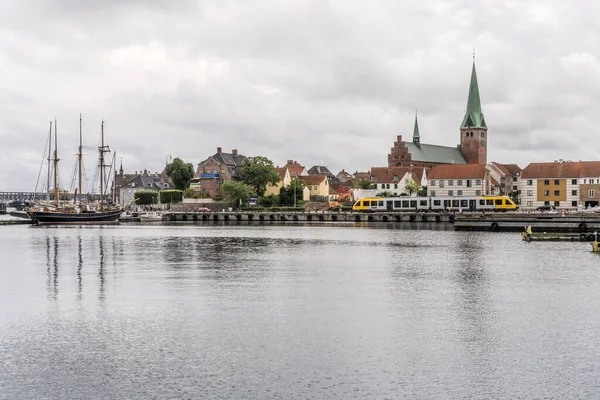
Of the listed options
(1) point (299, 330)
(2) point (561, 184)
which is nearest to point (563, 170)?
(2) point (561, 184)

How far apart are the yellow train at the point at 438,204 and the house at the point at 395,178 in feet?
109

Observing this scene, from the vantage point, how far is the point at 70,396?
57.6 ft

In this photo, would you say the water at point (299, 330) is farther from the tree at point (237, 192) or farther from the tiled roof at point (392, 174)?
the tiled roof at point (392, 174)

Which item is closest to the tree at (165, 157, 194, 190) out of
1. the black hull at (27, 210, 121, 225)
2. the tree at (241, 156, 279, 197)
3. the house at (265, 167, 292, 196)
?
the house at (265, 167, 292, 196)

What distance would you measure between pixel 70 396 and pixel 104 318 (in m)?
10.0

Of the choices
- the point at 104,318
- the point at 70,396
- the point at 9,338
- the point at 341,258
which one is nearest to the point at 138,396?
the point at 70,396

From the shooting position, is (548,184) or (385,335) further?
(548,184)

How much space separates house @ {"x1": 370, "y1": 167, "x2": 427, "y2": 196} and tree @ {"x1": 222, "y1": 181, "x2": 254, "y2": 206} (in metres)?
37.2

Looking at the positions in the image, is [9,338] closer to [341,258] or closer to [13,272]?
[13,272]

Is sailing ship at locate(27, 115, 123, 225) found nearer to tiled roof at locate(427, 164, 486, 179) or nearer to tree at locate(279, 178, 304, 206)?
tree at locate(279, 178, 304, 206)

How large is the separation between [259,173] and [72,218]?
47194mm

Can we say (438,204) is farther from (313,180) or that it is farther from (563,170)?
(313,180)

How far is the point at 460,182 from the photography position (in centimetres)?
15625


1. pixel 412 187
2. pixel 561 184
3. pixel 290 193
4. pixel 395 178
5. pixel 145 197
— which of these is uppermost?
pixel 395 178
